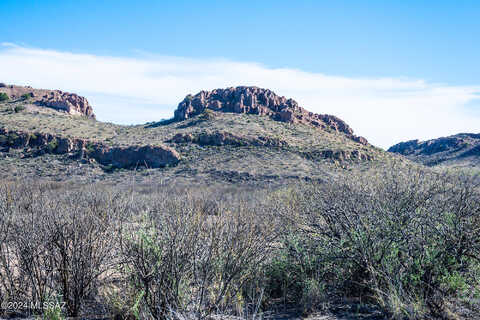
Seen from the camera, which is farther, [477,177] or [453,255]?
[477,177]

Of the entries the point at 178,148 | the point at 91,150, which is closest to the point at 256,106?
the point at 178,148

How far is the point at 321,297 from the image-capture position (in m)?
6.34

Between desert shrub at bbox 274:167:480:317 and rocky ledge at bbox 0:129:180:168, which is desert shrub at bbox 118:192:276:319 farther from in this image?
rocky ledge at bbox 0:129:180:168

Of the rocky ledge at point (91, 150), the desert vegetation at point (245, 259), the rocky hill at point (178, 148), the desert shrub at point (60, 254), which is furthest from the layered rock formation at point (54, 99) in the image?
the desert vegetation at point (245, 259)

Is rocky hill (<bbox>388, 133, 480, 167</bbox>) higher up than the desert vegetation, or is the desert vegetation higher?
rocky hill (<bbox>388, 133, 480, 167</bbox>)

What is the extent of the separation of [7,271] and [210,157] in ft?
107

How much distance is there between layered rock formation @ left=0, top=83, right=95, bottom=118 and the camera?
6300cm

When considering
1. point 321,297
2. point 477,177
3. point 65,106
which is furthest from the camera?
point 65,106

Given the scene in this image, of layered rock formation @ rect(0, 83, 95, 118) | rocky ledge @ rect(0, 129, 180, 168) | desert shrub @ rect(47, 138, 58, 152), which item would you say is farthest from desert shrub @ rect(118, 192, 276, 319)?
layered rock formation @ rect(0, 83, 95, 118)

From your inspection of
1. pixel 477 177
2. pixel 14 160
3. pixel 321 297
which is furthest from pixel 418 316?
pixel 14 160

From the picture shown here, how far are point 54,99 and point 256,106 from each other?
36.8m

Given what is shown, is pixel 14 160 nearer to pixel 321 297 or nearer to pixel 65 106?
pixel 65 106

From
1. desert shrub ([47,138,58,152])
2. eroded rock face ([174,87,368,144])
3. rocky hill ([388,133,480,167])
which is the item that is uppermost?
eroded rock face ([174,87,368,144])

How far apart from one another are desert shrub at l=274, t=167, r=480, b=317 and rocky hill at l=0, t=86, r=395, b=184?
16.9 metres
